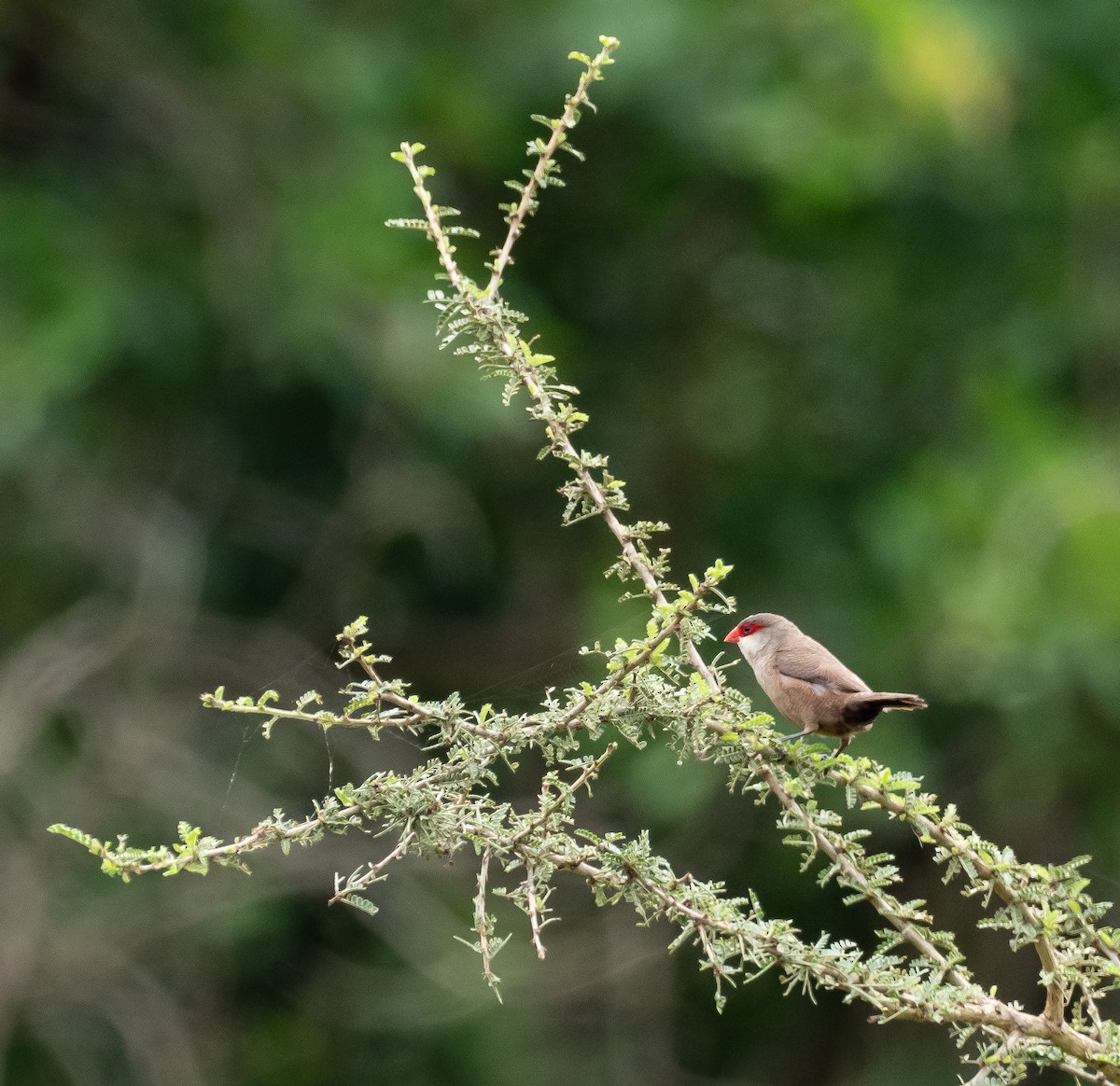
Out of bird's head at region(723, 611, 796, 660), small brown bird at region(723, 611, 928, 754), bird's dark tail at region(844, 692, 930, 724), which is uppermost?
bird's head at region(723, 611, 796, 660)

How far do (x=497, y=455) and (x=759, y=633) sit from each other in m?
5.24

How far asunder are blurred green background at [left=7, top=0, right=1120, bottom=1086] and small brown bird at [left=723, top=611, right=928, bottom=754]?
3.88m

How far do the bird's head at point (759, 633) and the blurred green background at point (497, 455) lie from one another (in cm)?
349

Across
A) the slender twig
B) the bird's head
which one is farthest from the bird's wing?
the slender twig

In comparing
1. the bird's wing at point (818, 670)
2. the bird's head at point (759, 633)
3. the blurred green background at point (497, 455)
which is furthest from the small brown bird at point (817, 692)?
the blurred green background at point (497, 455)

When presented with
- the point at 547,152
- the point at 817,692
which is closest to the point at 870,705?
the point at 817,692

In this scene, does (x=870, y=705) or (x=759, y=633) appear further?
(x=759, y=633)

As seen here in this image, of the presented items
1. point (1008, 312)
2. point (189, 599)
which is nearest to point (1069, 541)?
point (1008, 312)

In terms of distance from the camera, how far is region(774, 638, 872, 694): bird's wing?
315cm

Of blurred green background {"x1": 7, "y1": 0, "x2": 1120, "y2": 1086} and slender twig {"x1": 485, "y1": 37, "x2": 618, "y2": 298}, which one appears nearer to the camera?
slender twig {"x1": 485, "y1": 37, "x2": 618, "y2": 298}

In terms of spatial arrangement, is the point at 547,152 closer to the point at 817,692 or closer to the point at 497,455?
the point at 817,692

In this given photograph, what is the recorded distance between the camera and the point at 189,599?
28.0 ft

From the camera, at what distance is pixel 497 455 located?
878 centimetres

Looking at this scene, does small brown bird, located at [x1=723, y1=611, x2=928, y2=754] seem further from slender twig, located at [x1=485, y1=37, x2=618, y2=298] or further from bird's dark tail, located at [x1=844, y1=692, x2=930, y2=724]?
slender twig, located at [x1=485, y1=37, x2=618, y2=298]
